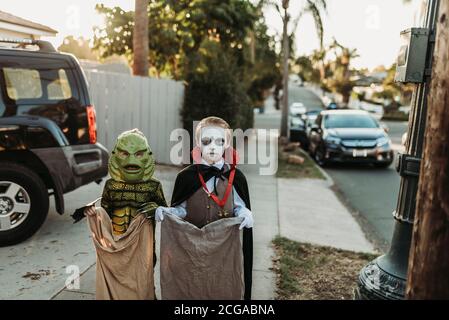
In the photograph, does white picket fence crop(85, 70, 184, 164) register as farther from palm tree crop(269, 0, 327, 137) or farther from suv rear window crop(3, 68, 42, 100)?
palm tree crop(269, 0, 327, 137)

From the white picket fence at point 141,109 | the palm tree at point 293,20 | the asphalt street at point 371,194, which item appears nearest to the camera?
the asphalt street at point 371,194

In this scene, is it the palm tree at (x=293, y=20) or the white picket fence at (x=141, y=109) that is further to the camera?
the palm tree at (x=293, y=20)

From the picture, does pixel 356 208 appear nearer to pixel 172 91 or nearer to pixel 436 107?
pixel 172 91

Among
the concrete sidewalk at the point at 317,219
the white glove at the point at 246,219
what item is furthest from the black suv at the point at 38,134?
the concrete sidewalk at the point at 317,219

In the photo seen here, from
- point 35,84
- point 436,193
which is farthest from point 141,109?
point 436,193

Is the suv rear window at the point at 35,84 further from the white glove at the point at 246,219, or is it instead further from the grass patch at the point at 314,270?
the grass patch at the point at 314,270

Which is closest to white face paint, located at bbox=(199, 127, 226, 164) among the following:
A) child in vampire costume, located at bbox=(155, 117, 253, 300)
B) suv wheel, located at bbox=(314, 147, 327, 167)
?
child in vampire costume, located at bbox=(155, 117, 253, 300)

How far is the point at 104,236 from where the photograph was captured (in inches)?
114

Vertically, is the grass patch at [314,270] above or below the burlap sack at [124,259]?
below

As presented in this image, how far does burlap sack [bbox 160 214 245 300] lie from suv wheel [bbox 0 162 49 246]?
7.81ft

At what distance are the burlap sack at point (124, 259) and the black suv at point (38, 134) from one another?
2.12 meters

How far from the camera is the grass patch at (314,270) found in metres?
4.15
